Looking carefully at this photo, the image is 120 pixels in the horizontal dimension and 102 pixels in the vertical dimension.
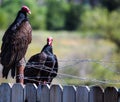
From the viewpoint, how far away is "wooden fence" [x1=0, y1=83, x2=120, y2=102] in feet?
20.8

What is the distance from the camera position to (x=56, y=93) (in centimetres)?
659

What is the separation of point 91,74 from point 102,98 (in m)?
14.4

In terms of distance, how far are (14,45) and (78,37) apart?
33348 mm

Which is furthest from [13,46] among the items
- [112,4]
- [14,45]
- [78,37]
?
[112,4]

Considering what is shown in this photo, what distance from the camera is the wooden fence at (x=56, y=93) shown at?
249 inches

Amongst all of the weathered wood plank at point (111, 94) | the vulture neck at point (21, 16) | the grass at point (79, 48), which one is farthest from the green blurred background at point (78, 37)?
the vulture neck at point (21, 16)

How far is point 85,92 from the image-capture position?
252 inches

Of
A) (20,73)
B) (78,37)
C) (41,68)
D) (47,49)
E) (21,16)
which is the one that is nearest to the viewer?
(20,73)

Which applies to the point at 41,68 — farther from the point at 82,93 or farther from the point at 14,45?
the point at 82,93

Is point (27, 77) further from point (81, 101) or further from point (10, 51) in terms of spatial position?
point (81, 101)

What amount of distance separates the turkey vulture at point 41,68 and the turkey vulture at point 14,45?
7.0 inches

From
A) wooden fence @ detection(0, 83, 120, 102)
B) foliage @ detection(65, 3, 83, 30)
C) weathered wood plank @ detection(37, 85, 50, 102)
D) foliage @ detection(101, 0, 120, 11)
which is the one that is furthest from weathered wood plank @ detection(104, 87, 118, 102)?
foliage @ detection(101, 0, 120, 11)

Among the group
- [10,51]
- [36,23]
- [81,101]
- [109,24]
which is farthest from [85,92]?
[36,23]

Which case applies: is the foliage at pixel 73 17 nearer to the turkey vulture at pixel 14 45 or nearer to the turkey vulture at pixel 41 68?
the turkey vulture at pixel 41 68
